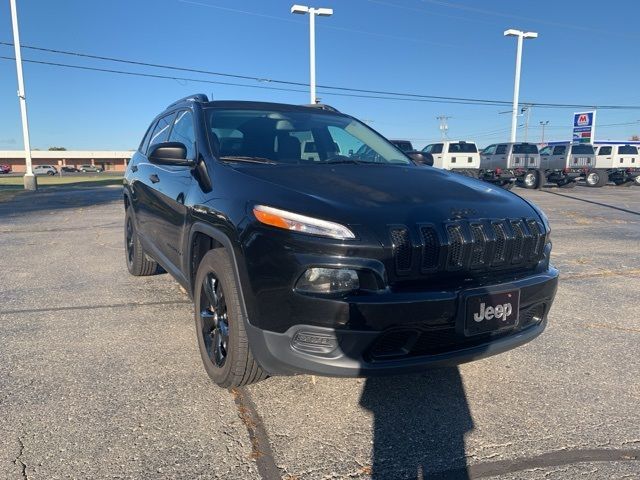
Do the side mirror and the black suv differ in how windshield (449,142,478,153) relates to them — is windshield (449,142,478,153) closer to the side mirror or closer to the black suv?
the black suv

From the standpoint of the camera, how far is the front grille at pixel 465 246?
242cm

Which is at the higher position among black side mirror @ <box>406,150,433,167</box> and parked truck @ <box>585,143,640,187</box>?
black side mirror @ <box>406,150,433,167</box>

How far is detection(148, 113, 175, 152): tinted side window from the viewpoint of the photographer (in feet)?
15.4

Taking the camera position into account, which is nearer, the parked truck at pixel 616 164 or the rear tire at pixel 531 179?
the rear tire at pixel 531 179

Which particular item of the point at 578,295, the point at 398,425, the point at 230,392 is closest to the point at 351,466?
the point at 398,425

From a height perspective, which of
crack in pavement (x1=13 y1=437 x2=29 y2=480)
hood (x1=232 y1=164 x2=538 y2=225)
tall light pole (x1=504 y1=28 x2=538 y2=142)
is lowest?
crack in pavement (x1=13 y1=437 x2=29 y2=480)

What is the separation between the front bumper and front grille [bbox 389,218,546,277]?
13 centimetres

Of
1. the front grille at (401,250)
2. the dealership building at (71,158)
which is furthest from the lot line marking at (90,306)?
the dealership building at (71,158)

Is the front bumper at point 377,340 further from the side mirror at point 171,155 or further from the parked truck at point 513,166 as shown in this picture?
the parked truck at point 513,166

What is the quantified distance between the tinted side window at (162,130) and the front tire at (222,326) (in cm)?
203

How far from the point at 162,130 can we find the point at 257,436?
3.35 m

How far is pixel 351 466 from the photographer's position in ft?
7.63

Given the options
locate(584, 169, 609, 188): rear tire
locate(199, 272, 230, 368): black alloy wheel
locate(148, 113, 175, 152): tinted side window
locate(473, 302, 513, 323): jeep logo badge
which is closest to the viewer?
locate(473, 302, 513, 323): jeep logo badge

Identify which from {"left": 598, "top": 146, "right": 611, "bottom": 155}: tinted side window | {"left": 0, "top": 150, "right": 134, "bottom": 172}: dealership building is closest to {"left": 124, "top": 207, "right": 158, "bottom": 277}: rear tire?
{"left": 598, "top": 146, "right": 611, "bottom": 155}: tinted side window
